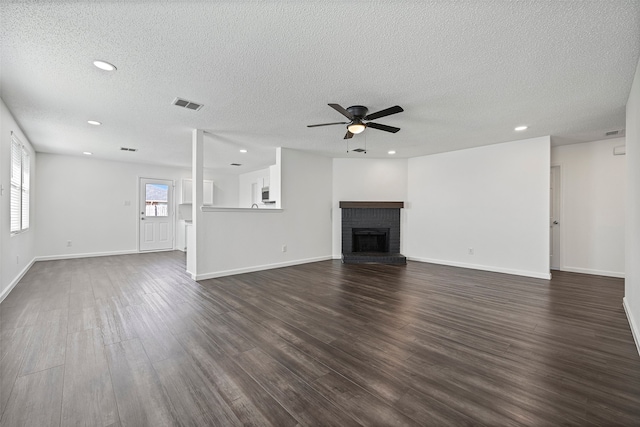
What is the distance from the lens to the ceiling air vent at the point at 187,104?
3.23 metres

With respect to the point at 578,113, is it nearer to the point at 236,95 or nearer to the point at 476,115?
the point at 476,115

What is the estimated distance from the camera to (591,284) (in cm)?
423

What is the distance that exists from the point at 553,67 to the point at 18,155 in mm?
7069

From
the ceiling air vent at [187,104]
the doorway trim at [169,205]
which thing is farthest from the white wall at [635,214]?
the doorway trim at [169,205]

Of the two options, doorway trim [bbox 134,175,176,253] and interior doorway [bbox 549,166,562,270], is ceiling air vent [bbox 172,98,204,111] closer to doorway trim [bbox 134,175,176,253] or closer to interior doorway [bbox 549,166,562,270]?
doorway trim [bbox 134,175,176,253]

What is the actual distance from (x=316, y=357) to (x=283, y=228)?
3736mm

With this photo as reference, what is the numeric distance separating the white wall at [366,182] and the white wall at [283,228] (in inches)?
8.2

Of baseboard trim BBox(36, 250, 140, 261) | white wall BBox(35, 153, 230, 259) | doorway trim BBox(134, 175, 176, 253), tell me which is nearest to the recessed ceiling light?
white wall BBox(35, 153, 230, 259)

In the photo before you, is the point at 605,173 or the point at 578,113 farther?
the point at 605,173

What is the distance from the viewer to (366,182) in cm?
665

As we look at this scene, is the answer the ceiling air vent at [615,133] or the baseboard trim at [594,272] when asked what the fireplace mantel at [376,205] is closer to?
the baseboard trim at [594,272]

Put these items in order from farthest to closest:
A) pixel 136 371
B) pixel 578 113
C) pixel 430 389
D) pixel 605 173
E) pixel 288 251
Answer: pixel 288 251, pixel 605 173, pixel 578 113, pixel 136 371, pixel 430 389

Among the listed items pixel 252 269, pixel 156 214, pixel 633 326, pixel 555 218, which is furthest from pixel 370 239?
pixel 156 214

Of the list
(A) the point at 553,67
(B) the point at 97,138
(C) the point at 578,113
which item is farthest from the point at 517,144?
(B) the point at 97,138
